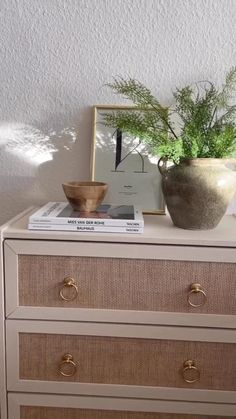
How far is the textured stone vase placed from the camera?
0.97 metres

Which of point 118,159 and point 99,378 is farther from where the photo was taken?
point 118,159

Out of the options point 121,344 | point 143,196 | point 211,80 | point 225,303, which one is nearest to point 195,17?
point 211,80

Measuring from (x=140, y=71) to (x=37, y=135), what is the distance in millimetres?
377

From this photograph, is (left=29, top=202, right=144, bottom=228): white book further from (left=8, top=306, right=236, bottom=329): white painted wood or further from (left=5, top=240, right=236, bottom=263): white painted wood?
(left=8, top=306, right=236, bottom=329): white painted wood

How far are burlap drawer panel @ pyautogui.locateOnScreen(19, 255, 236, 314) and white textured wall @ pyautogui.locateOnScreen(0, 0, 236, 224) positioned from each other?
40 centimetres

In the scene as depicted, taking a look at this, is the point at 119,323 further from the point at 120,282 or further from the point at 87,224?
the point at 87,224

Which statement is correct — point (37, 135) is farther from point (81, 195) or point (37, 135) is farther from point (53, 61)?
point (81, 195)

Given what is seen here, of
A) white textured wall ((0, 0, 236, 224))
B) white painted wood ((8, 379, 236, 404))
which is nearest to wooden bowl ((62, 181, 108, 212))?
white textured wall ((0, 0, 236, 224))

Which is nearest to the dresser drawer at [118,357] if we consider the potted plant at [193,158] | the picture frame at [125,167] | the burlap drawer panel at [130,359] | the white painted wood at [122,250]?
the burlap drawer panel at [130,359]

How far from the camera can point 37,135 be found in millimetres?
1278

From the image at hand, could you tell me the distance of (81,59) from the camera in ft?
4.05

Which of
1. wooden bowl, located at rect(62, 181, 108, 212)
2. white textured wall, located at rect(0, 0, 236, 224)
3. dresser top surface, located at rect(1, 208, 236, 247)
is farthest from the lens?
white textured wall, located at rect(0, 0, 236, 224)

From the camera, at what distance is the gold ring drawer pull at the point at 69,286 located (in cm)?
97

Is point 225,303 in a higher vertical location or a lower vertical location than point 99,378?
higher
